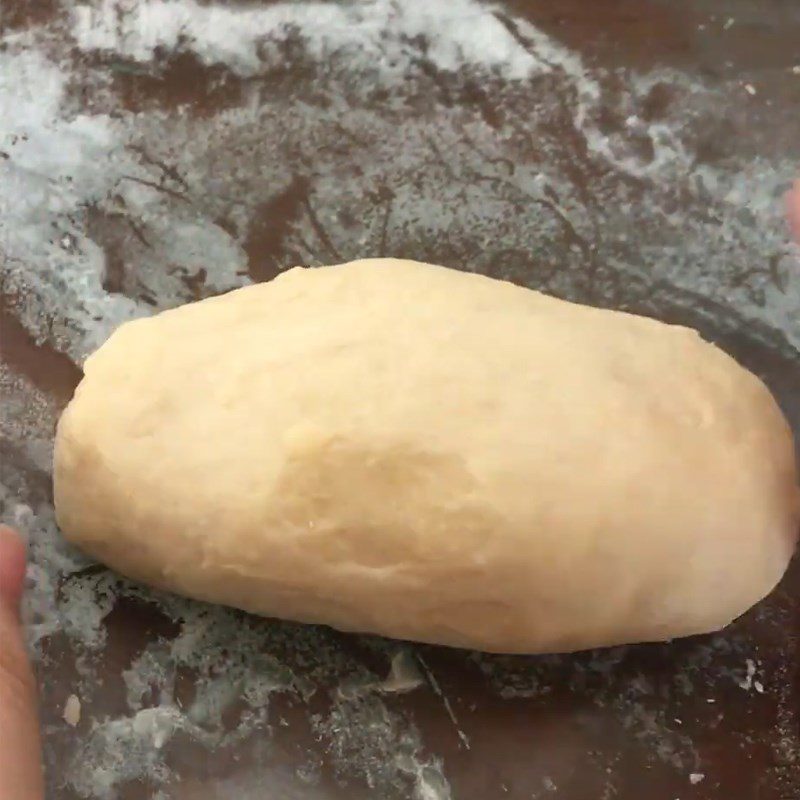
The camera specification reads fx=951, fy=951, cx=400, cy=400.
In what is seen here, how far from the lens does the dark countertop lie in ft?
3.72

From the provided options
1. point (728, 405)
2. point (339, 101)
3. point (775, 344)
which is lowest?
point (775, 344)

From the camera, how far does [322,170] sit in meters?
1.43

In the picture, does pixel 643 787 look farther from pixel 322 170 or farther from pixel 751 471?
pixel 322 170

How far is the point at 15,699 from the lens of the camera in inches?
36.3

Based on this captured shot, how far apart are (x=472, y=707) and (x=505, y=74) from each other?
0.94 meters

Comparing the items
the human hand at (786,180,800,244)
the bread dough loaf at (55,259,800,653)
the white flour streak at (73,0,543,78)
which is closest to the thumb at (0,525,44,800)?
the bread dough loaf at (55,259,800,653)

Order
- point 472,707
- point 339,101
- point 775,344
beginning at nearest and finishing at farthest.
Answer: point 472,707
point 775,344
point 339,101

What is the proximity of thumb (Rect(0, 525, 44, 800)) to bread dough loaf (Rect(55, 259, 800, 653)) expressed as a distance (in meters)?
0.11

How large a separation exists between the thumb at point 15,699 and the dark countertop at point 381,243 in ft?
0.55

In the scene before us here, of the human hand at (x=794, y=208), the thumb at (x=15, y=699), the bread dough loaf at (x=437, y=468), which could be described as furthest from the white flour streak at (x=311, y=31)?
the thumb at (x=15, y=699)

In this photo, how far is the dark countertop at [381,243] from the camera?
3.72ft

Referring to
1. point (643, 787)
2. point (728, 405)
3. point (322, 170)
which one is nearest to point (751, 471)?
point (728, 405)

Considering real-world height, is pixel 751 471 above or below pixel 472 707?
above

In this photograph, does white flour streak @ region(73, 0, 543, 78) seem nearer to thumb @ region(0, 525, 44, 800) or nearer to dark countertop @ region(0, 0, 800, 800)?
dark countertop @ region(0, 0, 800, 800)
